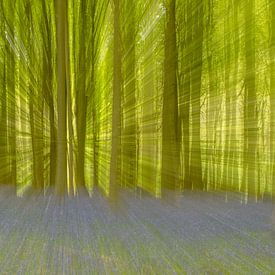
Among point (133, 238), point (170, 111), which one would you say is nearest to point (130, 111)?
point (170, 111)

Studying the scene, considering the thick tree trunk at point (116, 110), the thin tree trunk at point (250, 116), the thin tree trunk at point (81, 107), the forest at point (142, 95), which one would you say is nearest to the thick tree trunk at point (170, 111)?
the forest at point (142, 95)

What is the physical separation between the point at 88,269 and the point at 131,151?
4.69m

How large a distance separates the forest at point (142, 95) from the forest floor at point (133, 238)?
0.88m

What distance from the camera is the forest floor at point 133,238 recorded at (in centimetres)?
270

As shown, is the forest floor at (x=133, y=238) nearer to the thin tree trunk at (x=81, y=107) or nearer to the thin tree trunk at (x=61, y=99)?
the thin tree trunk at (x=61, y=99)

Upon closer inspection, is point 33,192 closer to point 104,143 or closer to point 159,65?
point 104,143

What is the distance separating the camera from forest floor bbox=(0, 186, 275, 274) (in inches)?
106

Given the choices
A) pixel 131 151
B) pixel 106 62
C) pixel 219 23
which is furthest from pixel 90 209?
pixel 219 23

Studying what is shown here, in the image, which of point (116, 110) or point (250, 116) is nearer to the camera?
point (116, 110)

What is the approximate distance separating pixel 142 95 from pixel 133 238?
448 cm

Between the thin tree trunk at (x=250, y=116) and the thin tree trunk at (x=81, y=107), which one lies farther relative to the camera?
the thin tree trunk at (x=81, y=107)

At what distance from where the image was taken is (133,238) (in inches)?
134

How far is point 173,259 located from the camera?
9.33ft

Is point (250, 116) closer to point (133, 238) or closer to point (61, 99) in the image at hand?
point (61, 99)
